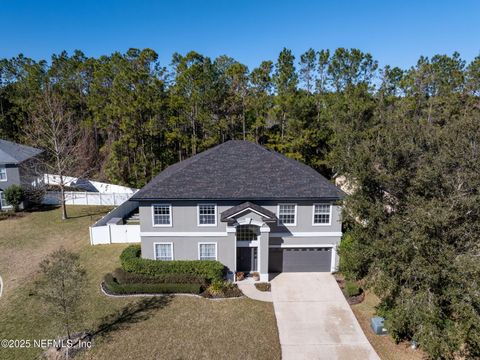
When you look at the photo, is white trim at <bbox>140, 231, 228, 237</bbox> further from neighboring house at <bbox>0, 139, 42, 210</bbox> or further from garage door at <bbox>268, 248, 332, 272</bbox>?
neighboring house at <bbox>0, 139, 42, 210</bbox>

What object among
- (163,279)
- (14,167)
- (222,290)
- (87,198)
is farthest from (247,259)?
(14,167)

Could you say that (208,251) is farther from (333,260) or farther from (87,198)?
(87,198)

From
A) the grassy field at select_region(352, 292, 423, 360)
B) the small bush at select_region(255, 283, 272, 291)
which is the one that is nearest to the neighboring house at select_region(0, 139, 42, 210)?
the small bush at select_region(255, 283, 272, 291)

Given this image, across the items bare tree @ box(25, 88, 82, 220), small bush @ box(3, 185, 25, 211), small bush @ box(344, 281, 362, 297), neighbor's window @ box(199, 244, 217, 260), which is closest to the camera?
small bush @ box(344, 281, 362, 297)

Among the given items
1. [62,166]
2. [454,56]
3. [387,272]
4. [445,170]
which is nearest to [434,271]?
[387,272]

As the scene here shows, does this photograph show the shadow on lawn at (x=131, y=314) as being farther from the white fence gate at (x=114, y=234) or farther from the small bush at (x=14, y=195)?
the small bush at (x=14, y=195)

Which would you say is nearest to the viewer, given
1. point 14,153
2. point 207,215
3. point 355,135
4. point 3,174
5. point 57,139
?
point 207,215
